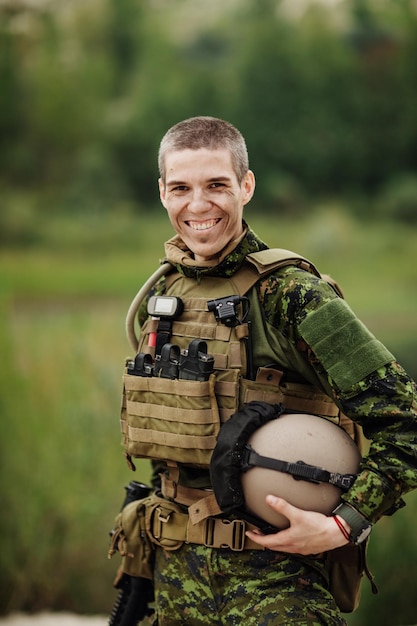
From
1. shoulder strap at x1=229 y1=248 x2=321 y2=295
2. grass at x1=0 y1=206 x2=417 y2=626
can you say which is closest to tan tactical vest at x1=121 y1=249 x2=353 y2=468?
shoulder strap at x1=229 y1=248 x2=321 y2=295

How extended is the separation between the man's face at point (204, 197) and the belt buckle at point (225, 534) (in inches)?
31.4

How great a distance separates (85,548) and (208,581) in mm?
3866

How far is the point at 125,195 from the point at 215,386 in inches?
186

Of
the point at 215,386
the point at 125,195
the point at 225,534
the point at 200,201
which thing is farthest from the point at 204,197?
the point at 125,195

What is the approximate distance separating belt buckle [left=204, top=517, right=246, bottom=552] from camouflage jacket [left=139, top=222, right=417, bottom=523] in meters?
0.36

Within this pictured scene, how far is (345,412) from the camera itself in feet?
6.93

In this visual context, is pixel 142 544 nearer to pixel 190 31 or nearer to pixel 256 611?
pixel 256 611

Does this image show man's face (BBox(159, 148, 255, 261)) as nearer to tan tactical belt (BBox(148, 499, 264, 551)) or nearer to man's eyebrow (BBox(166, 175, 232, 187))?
man's eyebrow (BBox(166, 175, 232, 187))

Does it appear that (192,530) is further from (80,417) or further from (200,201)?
(80,417)

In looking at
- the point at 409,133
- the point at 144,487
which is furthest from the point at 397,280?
the point at 144,487

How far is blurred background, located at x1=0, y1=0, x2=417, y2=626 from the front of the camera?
233 inches

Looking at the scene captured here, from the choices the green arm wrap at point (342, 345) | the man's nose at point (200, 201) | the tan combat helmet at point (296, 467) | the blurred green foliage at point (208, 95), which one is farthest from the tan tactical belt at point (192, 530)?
the blurred green foliage at point (208, 95)

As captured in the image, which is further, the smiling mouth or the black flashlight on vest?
the smiling mouth

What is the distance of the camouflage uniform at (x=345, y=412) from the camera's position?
204 cm
